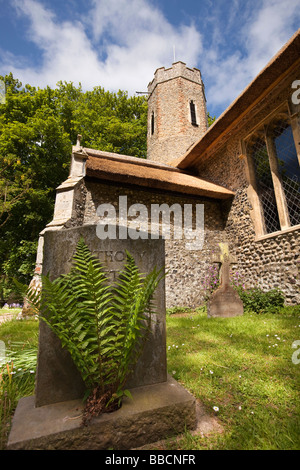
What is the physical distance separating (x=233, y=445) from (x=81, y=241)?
5.51 feet

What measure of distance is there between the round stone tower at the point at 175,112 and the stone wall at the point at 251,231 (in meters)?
3.80

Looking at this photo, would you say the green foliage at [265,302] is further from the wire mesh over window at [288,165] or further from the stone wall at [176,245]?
the wire mesh over window at [288,165]

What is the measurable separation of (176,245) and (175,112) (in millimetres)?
9406

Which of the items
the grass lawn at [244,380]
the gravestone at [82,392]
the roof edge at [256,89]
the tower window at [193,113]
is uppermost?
the tower window at [193,113]

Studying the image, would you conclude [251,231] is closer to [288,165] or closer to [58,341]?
[288,165]

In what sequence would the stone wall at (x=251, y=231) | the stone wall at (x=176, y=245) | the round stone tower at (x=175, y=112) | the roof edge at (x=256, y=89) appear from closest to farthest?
the roof edge at (x=256, y=89) < the stone wall at (x=251, y=231) < the stone wall at (x=176, y=245) < the round stone tower at (x=175, y=112)

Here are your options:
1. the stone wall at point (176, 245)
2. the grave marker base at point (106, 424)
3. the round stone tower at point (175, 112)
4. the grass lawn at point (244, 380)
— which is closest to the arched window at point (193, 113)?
the round stone tower at point (175, 112)

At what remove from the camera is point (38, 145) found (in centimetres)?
1366

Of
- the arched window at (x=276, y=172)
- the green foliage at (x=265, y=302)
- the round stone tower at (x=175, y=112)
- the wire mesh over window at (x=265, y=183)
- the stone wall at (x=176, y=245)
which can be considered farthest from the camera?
the round stone tower at (x=175, y=112)

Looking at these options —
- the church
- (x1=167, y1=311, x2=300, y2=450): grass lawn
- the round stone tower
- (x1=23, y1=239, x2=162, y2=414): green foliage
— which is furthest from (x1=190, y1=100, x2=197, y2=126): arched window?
(x1=23, y1=239, x2=162, y2=414): green foliage

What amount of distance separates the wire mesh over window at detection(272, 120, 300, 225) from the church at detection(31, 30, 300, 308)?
1.1 inches

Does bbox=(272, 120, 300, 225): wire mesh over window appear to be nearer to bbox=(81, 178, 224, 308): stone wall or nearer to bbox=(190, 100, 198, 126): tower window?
bbox=(81, 178, 224, 308): stone wall

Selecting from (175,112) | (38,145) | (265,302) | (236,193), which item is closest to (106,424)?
(265,302)

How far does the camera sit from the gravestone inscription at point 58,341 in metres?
1.52
